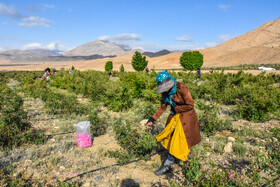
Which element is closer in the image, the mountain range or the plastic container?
the plastic container

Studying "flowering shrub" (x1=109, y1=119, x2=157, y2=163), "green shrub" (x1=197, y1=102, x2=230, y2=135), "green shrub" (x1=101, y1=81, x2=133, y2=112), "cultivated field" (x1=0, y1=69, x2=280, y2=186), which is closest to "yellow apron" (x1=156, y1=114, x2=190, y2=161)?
"cultivated field" (x1=0, y1=69, x2=280, y2=186)

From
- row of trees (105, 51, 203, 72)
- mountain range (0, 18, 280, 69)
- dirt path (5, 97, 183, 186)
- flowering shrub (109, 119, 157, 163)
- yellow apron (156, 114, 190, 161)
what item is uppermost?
mountain range (0, 18, 280, 69)

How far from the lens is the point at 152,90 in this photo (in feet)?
25.2

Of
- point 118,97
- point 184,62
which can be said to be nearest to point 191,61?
point 184,62

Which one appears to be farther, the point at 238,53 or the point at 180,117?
the point at 238,53

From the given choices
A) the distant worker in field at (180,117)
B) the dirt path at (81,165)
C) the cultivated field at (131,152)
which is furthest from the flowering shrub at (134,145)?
the distant worker in field at (180,117)

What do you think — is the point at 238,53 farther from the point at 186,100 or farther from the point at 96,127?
the point at 186,100

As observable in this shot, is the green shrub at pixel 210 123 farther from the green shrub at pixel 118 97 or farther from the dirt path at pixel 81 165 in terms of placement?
the green shrub at pixel 118 97

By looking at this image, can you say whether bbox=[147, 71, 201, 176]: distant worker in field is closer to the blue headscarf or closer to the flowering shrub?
the blue headscarf

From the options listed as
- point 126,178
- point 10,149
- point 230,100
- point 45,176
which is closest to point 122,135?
point 126,178

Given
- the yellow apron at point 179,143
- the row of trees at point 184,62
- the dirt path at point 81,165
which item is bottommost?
the dirt path at point 81,165

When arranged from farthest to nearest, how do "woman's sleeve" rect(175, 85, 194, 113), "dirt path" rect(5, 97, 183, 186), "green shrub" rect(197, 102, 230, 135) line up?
"green shrub" rect(197, 102, 230, 135) → "dirt path" rect(5, 97, 183, 186) → "woman's sleeve" rect(175, 85, 194, 113)

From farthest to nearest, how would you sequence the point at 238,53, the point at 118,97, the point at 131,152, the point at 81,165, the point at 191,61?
the point at 238,53, the point at 191,61, the point at 118,97, the point at 131,152, the point at 81,165

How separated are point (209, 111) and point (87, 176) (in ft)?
11.1
